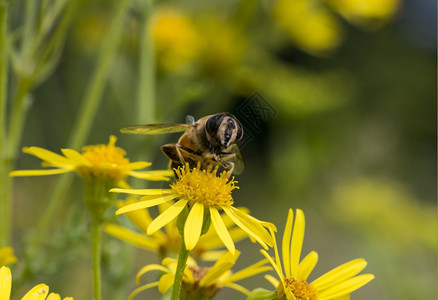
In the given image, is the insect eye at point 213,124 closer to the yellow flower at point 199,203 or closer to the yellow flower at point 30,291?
the yellow flower at point 199,203

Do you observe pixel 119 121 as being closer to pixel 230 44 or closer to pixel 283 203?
pixel 230 44

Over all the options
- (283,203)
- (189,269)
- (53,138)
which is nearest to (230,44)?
(283,203)

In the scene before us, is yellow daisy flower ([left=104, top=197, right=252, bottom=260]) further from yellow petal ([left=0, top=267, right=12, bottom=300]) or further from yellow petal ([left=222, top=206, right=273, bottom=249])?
yellow petal ([left=0, top=267, right=12, bottom=300])

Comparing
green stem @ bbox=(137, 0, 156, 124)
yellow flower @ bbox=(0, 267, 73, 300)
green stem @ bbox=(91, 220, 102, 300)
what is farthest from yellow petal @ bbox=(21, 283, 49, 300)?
green stem @ bbox=(137, 0, 156, 124)

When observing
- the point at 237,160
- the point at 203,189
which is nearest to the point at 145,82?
the point at 237,160

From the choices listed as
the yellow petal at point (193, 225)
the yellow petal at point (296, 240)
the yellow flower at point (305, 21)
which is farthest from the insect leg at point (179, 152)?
the yellow flower at point (305, 21)
